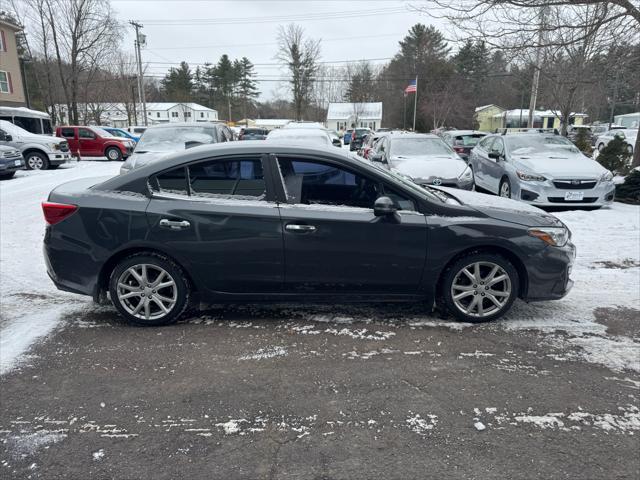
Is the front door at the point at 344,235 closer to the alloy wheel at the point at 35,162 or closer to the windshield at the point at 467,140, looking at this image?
the windshield at the point at 467,140

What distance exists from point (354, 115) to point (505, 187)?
68.4 m

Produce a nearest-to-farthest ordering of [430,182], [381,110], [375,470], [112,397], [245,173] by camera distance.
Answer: [375,470]
[112,397]
[245,173]
[430,182]
[381,110]

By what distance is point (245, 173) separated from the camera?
4.06 m

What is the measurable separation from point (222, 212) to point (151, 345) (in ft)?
4.07

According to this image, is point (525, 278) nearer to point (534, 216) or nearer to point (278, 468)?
point (534, 216)

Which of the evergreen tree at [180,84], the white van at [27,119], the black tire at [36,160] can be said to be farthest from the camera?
the evergreen tree at [180,84]

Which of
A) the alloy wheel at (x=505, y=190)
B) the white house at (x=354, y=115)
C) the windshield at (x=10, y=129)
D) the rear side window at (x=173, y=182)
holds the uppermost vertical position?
the white house at (x=354, y=115)

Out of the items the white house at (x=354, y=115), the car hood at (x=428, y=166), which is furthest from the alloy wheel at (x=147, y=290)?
the white house at (x=354, y=115)

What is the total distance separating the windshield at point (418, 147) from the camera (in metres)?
10.7

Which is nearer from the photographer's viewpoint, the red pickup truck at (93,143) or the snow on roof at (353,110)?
the red pickup truck at (93,143)

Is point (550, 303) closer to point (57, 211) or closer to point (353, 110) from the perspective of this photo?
point (57, 211)

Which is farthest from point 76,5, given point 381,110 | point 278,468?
point 381,110

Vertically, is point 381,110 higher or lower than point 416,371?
higher

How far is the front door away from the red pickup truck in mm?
20747
